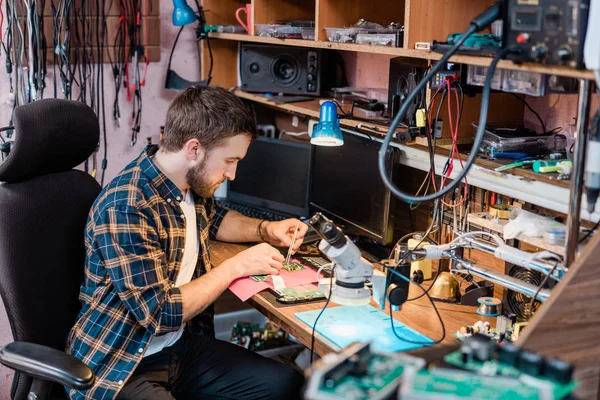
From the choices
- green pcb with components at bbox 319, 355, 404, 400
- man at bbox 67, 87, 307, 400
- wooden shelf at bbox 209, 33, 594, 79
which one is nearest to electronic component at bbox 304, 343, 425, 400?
green pcb with components at bbox 319, 355, 404, 400

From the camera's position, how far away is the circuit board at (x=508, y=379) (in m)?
1.22

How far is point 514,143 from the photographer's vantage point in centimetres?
218

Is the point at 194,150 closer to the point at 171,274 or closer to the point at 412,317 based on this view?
the point at 171,274

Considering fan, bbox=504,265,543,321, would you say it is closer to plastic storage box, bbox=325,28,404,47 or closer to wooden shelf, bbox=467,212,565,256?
wooden shelf, bbox=467,212,565,256

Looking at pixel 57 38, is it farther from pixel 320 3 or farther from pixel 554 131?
pixel 554 131

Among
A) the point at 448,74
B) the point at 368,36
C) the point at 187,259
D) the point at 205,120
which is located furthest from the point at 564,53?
the point at 187,259

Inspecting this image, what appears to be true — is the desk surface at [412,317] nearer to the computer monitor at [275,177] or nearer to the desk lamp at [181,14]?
the computer monitor at [275,177]

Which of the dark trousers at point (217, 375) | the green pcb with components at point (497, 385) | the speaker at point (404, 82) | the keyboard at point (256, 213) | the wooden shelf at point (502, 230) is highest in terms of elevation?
the speaker at point (404, 82)

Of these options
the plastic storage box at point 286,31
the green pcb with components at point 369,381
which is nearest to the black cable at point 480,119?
the green pcb with components at point 369,381

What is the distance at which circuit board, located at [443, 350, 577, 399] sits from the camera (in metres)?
1.22

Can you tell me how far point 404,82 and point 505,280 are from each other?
0.85m

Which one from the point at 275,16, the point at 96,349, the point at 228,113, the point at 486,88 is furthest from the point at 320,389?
the point at 275,16

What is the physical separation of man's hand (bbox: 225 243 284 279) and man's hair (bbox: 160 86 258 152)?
0.35m

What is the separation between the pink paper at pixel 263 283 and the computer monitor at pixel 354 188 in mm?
310
